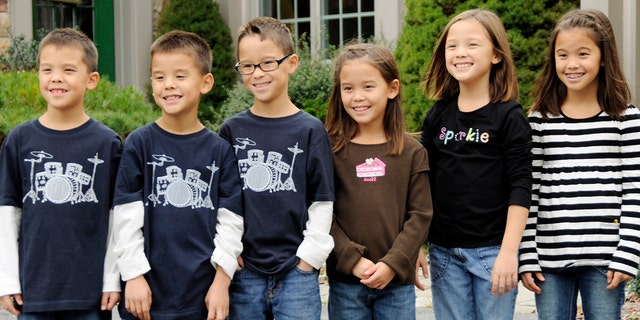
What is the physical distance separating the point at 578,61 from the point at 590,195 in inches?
20.2

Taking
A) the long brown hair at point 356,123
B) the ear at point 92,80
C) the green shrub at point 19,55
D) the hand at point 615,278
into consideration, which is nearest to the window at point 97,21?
the green shrub at point 19,55

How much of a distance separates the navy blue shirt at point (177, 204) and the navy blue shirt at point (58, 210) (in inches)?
4.5

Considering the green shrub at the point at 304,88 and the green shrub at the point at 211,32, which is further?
the green shrub at the point at 211,32

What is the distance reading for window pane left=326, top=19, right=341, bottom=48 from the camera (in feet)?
36.4

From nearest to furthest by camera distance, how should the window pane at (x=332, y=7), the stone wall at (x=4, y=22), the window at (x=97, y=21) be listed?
1. the window pane at (x=332, y=7)
2. the stone wall at (x=4, y=22)
3. the window at (x=97, y=21)

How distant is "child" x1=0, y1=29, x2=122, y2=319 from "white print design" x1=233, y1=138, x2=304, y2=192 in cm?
48

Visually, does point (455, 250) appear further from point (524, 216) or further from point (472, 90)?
point (472, 90)

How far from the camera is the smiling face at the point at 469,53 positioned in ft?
11.3

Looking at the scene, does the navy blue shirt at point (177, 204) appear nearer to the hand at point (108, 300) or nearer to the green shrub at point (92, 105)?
the hand at point (108, 300)

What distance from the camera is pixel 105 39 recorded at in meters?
12.3

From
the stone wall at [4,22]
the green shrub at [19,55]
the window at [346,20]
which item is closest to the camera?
Answer: the green shrub at [19,55]

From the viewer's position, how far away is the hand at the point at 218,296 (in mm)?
3188

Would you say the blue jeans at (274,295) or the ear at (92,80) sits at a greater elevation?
the ear at (92,80)

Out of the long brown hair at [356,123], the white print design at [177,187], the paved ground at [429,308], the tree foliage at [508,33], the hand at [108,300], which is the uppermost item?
the tree foliage at [508,33]
